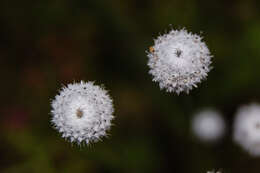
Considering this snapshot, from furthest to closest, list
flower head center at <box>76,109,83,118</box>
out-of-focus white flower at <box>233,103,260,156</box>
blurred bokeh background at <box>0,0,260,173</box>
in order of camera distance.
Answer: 1. blurred bokeh background at <box>0,0,260,173</box>
2. out-of-focus white flower at <box>233,103,260,156</box>
3. flower head center at <box>76,109,83,118</box>

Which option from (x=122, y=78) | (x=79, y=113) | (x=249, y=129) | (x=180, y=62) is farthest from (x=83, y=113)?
(x=122, y=78)

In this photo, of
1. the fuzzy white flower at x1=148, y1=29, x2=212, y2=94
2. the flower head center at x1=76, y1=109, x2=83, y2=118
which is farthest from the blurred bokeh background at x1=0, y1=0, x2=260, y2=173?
the flower head center at x1=76, y1=109, x2=83, y2=118

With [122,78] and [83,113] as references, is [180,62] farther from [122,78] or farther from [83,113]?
[122,78]

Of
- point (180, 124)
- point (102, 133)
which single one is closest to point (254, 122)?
point (180, 124)

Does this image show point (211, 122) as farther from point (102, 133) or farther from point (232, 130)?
point (102, 133)

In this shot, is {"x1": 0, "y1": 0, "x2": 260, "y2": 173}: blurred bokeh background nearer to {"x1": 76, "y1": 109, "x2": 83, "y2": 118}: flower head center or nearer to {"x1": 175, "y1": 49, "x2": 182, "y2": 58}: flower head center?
{"x1": 175, "y1": 49, "x2": 182, "y2": 58}: flower head center


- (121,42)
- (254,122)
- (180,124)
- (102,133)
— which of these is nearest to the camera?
(102,133)
